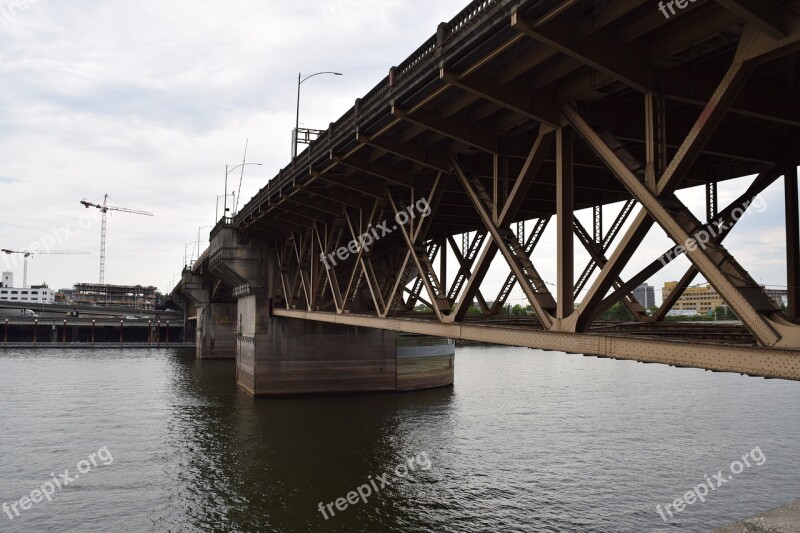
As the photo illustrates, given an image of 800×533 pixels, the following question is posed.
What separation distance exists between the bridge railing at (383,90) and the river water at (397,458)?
506 inches

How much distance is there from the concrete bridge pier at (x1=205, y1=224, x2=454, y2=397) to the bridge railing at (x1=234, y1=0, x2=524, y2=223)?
43.1ft

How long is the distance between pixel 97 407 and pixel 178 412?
224 inches

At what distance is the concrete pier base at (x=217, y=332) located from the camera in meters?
82.2

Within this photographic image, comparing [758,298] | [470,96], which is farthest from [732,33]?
[470,96]

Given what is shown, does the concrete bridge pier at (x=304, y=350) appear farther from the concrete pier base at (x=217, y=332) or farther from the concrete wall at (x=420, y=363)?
the concrete pier base at (x=217, y=332)

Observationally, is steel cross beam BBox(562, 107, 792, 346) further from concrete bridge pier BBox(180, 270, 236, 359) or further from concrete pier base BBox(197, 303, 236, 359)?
concrete bridge pier BBox(180, 270, 236, 359)

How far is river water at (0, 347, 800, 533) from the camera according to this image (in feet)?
64.4

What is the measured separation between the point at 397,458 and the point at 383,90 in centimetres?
1633

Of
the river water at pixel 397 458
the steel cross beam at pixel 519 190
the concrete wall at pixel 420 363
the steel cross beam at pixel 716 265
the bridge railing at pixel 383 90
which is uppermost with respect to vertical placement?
the bridge railing at pixel 383 90

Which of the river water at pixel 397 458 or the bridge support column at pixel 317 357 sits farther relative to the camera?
the bridge support column at pixel 317 357

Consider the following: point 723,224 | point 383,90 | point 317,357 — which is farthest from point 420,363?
point 723,224

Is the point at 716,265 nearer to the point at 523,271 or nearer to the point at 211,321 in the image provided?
the point at 523,271

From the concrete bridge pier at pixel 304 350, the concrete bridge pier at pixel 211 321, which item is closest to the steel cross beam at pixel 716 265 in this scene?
the concrete bridge pier at pixel 304 350

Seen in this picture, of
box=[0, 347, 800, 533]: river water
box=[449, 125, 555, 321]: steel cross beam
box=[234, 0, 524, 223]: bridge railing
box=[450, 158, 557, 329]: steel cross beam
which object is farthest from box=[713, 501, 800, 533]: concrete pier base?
box=[234, 0, 524, 223]: bridge railing
